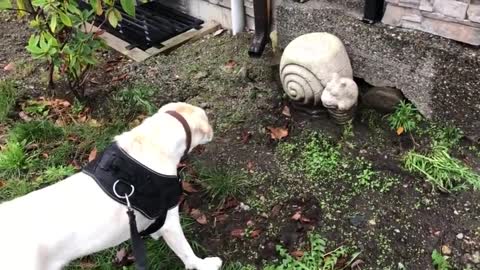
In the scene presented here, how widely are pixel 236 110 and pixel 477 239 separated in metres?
1.84

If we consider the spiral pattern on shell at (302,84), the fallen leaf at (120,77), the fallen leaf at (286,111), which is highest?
the spiral pattern on shell at (302,84)

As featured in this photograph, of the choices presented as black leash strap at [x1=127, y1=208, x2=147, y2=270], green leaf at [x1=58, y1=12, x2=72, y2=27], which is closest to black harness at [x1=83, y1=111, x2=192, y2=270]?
black leash strap at [x1=127, y1=208, x2=147, y2=270]

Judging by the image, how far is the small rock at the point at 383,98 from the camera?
3.38 m

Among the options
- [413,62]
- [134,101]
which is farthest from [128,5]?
[413,62]

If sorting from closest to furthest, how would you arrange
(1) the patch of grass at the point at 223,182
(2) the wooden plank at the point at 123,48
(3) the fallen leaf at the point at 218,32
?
(1) the patch of grass at the point at 223,182, (2) the wooden plank at the point at 123,48, (3) the fallen leaf at the point at 218,32

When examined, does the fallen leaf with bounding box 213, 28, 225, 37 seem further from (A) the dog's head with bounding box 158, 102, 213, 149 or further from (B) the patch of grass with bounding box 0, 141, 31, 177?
(A) the dog's head with bounding box 158, 102, 213, 149

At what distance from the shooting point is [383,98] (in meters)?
3.41

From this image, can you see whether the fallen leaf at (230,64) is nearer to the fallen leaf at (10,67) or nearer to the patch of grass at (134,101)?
the patch of grass at (134,101)

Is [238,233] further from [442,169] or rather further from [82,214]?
[442,169]

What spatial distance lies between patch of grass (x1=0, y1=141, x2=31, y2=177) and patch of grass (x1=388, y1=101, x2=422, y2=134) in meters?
2.54

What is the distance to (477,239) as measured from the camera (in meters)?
2.70

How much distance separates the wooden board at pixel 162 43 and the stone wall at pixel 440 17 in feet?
6.26

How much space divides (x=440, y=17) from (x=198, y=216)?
6.30 feet

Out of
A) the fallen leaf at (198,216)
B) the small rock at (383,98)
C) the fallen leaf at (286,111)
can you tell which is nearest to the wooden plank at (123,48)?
the fallen leaf at (286,111)
